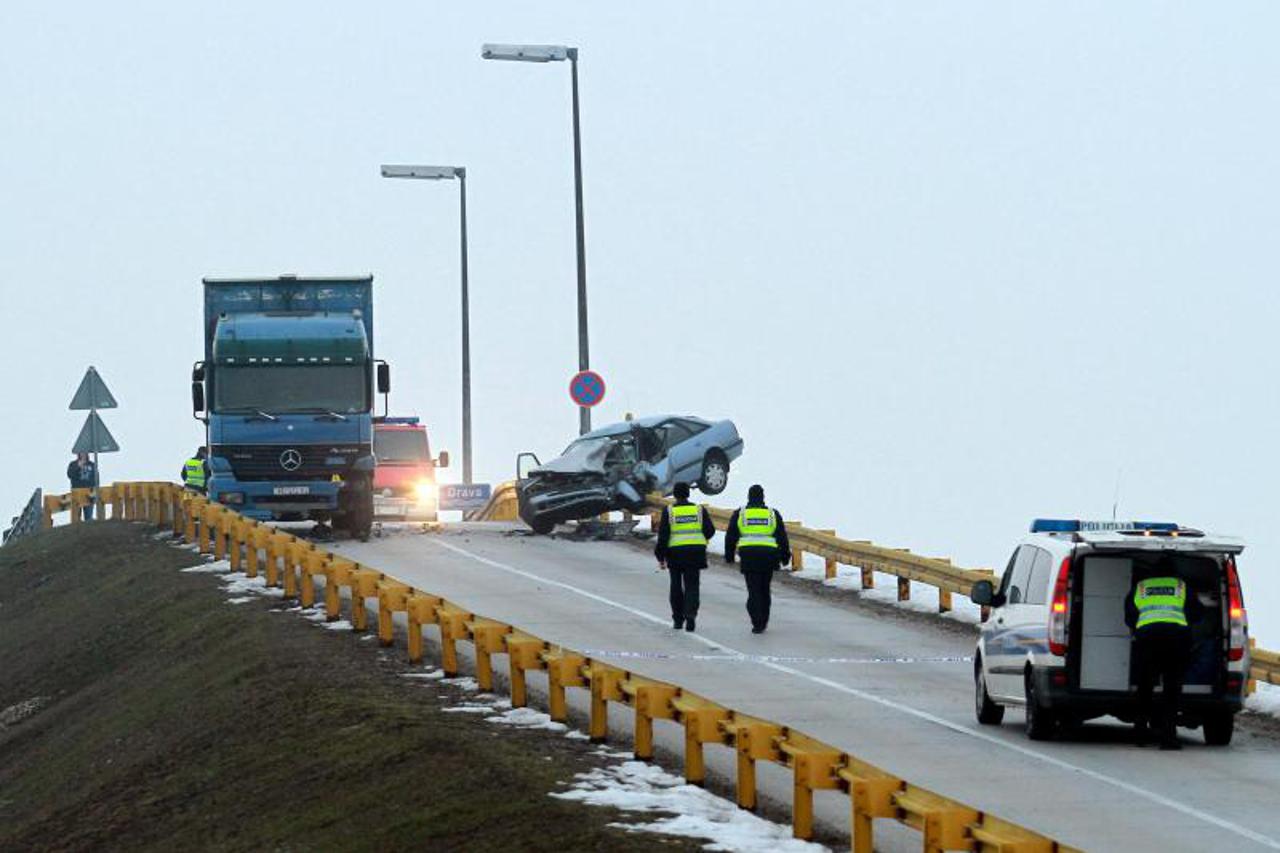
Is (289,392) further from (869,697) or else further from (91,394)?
(869,697)

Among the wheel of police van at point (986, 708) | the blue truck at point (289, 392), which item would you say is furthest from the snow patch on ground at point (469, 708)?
the blue truck at point (289, 392)

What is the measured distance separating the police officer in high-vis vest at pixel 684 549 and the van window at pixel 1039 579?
7.61m

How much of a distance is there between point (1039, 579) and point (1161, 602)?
1176 millimetres

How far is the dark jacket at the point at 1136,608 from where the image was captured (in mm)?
19547

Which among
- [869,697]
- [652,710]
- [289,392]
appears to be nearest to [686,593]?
[869,697]

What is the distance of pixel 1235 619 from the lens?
19750 mm

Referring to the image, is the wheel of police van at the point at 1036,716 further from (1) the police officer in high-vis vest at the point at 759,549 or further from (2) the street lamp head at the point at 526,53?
(2) the street lamp head at the point at 526,53

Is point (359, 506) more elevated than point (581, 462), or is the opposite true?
point (581, 462)

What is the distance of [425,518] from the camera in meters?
50.0

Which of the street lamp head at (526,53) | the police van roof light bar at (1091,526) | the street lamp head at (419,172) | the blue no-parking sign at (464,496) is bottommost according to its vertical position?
the blue no-parking sign at (464,496)

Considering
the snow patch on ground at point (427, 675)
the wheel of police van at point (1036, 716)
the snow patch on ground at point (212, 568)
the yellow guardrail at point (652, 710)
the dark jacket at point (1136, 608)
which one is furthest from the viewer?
the snow patch on ground at point (212, 568)

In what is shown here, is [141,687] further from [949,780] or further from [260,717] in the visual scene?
[949,780]

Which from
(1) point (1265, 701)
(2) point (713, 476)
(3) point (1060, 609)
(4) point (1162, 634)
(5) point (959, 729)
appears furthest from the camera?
(2) point (713, 476)

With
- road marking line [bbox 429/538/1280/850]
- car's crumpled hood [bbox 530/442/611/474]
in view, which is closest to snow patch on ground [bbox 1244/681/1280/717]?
road marking line [bbox 429/538/1280/850]
